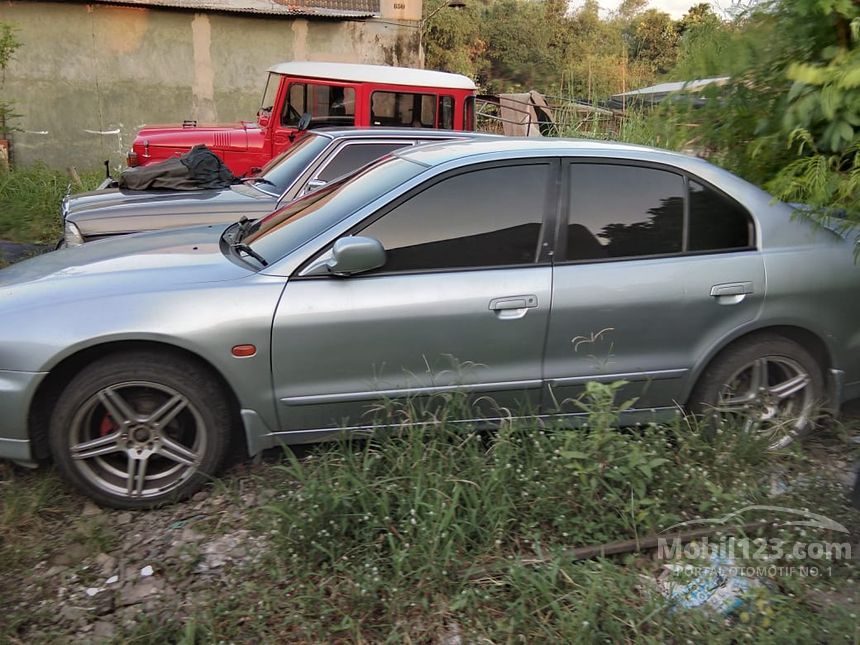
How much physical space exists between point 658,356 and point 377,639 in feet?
6.29

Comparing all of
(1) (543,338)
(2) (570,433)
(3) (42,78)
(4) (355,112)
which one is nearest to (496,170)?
(1) (543,338)

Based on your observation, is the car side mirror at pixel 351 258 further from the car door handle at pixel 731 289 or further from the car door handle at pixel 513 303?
the car door handle at pixel 731 289

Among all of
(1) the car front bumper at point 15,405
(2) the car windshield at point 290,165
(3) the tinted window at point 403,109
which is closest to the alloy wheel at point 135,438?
(1) the car front bumper at point 15,405

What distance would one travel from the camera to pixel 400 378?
10.9 feet

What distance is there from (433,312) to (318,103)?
5.99m

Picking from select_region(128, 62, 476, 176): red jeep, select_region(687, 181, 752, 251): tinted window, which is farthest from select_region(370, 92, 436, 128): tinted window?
select_region(687, 181, 752, 251): tinted window

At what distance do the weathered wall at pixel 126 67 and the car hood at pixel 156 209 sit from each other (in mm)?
9683

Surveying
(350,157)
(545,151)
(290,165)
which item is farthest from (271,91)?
(545,151)

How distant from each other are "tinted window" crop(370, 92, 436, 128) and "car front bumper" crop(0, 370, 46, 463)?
247 inches

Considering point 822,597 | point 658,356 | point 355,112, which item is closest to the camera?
point 822,597

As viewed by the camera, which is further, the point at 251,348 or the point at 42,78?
the point at 42,78

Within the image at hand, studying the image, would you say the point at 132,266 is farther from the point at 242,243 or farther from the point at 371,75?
the point at 371,75

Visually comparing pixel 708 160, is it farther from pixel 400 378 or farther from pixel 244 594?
pixel 244 594

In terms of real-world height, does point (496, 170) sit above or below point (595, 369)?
above
